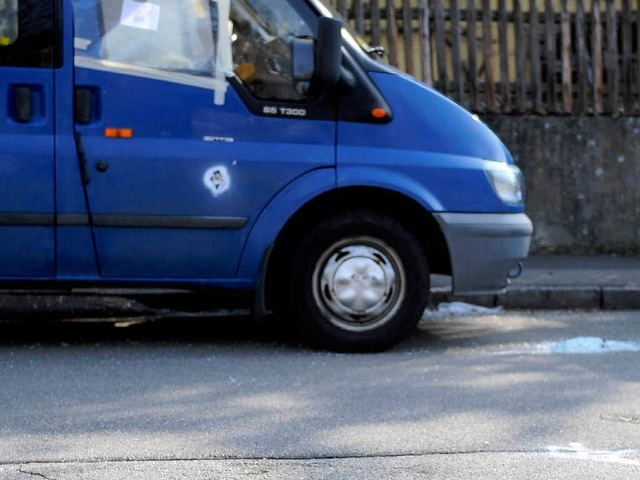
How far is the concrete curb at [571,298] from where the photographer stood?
383 inches

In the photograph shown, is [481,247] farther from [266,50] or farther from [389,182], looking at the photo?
[266,50]

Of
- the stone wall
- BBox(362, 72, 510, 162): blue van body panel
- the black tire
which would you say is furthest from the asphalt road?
the stone wall

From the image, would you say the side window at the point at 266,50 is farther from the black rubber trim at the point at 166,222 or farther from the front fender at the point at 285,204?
the black rubber trim at the point at 166,222

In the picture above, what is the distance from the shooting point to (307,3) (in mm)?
7512

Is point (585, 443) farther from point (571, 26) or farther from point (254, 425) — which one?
point (571, 26)

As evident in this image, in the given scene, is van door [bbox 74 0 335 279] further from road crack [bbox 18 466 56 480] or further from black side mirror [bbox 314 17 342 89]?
road crack [bbox 18 466 56 480]

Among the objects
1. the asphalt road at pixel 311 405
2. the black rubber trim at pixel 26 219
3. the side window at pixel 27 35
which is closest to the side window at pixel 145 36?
the side window at pixel 27 35

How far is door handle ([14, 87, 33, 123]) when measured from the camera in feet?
23.5

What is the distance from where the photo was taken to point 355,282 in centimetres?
748

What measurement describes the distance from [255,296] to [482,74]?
194 inches

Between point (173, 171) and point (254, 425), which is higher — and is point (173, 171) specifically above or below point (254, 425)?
above

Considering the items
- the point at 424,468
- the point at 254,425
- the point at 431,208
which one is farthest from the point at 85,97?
the point at 424,468

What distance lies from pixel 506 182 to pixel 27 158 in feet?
8.14

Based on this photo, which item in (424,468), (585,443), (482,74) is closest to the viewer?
(424,468)
